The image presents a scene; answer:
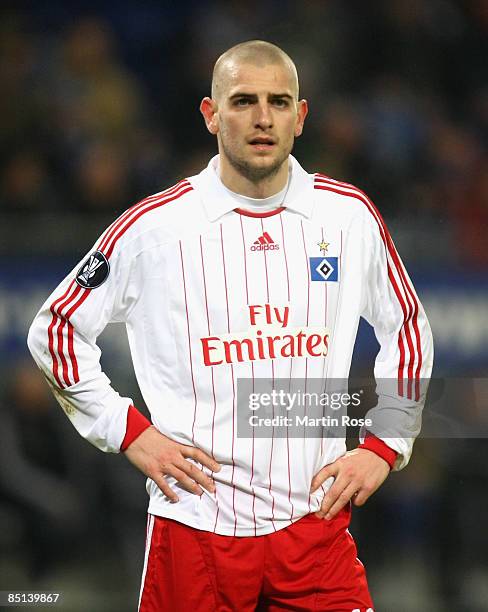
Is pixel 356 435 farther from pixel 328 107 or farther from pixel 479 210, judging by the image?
pixel 328 107

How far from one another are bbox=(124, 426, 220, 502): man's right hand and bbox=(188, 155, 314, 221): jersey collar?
511 millimetres

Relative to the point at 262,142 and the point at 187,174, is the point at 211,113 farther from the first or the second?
the point at 187,174

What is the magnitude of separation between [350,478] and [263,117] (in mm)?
829

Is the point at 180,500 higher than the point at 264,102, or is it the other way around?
the point at 264,102

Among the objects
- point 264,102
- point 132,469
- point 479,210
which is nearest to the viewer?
point 264,102

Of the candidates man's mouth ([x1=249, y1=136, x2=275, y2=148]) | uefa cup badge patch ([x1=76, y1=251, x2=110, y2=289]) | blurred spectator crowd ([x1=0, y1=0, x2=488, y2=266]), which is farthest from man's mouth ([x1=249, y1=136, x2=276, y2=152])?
blurred spectator crowd ([x1=0, y1=0, x2=488, y2=266])

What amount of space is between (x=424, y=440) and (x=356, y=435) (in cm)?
133

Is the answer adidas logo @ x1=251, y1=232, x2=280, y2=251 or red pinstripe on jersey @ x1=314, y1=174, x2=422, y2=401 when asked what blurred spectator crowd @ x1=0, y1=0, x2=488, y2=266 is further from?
adidas logo @ x1=251, y1=232, x2=280, y2=251

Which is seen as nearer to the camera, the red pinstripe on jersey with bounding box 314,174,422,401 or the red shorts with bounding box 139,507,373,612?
the red shorts with bounding box 139,507,373,612

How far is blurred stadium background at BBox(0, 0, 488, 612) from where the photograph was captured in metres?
3.81

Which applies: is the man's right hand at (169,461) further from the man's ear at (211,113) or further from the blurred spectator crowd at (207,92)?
the blurred spectator crowd at (207,92)

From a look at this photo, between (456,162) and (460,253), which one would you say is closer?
(460,253)

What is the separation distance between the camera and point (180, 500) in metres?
2.39

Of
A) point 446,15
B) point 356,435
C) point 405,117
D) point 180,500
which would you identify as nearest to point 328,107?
point 405,117
